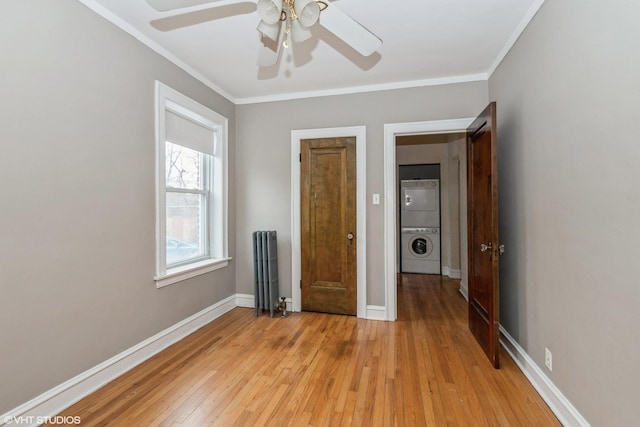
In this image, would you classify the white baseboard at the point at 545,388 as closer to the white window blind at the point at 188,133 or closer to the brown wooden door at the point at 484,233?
the brown wooden door at the point at 484,233

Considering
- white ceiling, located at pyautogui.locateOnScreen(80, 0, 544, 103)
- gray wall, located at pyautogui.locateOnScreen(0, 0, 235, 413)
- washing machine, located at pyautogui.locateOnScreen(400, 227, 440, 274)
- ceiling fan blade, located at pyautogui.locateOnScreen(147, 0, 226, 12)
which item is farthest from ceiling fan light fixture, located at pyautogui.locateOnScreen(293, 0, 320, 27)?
washing machine, located at pyautogui.locateOnScreen(400, 227, 440, 274)

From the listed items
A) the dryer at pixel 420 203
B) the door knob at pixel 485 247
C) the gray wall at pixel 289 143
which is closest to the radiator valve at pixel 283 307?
the gray wall at pixel 289 143

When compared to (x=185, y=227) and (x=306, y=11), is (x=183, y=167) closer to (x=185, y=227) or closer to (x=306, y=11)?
(x=185, y=227)

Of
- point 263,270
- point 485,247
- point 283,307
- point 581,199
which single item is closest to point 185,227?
point 263,270

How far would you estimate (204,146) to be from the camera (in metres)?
3.29

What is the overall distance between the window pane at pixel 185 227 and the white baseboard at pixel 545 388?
311 centimetres

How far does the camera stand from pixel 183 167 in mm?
3104


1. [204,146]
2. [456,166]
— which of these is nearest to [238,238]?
[204,146]

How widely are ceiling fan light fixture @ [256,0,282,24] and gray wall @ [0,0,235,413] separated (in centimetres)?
136

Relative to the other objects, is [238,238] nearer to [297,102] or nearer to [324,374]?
[297,102]

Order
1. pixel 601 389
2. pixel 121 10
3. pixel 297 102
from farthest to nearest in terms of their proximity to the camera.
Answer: pixel 297 102 → pixel 121 10 → pixel 601 389

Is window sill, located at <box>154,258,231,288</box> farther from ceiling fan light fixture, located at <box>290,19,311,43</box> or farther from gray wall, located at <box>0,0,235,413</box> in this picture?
ceiling fan light fixture, located at <box>290,19,311,43</box>

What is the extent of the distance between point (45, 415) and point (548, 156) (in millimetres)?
3380

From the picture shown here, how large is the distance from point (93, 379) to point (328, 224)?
2420 millimetres
